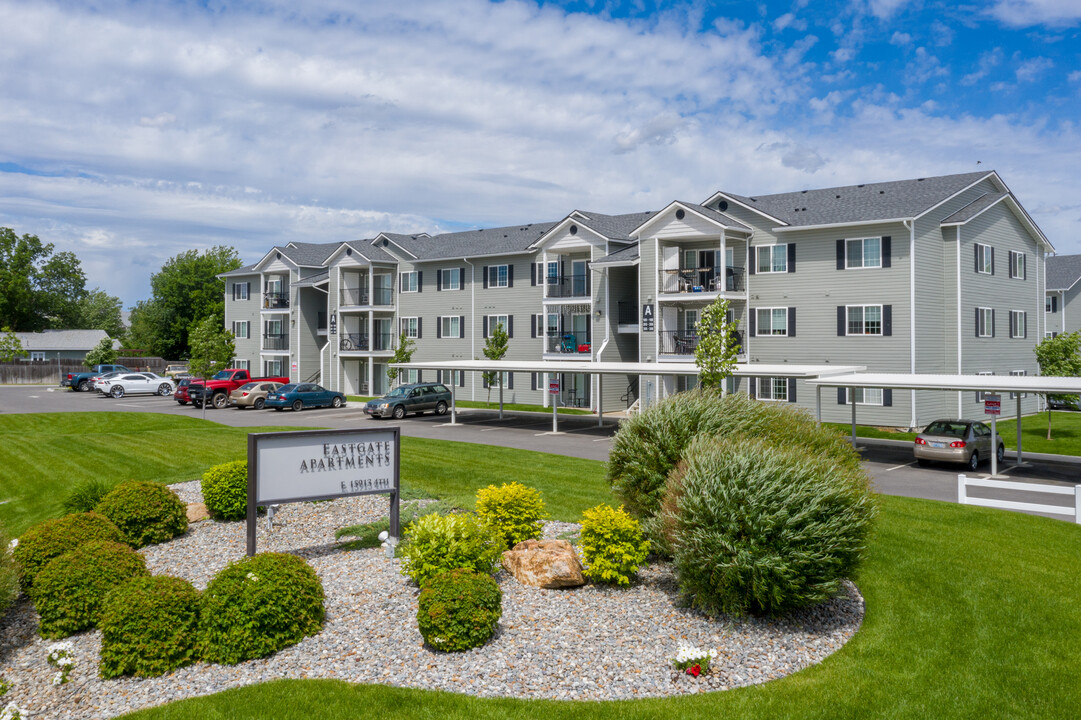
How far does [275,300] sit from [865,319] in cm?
4114

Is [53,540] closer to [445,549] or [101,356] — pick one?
[445,549]

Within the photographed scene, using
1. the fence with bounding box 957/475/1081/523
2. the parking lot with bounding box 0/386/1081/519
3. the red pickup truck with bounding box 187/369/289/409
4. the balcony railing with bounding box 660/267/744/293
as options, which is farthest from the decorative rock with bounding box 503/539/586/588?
the red pickup truck with bounding box 187/369/289/409

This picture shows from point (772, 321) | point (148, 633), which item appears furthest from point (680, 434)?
point (772, 321)

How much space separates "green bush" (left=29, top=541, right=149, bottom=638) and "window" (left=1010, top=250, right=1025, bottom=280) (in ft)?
135

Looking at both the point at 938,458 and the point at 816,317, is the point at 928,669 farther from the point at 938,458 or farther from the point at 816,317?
the point at 816,317

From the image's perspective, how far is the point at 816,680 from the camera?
744 centimetres

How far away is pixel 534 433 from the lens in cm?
3070

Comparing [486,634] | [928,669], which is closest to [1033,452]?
[928,669]

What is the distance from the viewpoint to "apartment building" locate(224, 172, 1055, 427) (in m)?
33.8

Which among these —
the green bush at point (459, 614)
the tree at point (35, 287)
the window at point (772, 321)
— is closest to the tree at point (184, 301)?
the tree at point (35, 287)

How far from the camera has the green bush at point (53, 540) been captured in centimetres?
947

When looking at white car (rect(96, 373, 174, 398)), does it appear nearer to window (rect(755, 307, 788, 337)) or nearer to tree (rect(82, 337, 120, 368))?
tree (rect(82, 337, 120, 368))

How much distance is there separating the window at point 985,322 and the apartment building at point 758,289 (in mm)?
75

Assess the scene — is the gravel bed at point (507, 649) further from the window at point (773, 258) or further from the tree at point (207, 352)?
the tree at point (207, 352)
